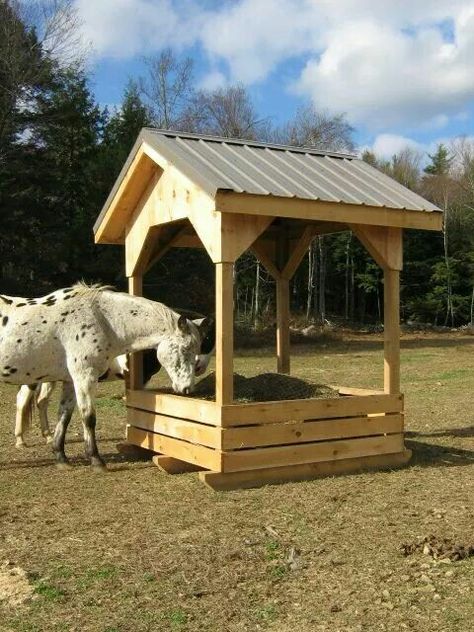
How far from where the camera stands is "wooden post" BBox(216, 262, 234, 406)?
5793mm

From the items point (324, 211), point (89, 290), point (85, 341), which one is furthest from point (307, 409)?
point (89, 290)

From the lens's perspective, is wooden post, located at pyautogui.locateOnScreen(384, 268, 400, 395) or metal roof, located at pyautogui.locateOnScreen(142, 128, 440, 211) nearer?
metal roof, located at pyautogui.locateOnScreen(142, 128, 440, 211)

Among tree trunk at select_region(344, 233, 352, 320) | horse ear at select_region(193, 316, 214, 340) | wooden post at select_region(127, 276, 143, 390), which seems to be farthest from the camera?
tree trunk at select_region(344, 233, 352, 320)

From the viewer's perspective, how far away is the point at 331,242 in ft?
105

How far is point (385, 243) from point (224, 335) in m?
2.02

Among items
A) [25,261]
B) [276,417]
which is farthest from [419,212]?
[25,261]

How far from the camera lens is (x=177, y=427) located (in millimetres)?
6438

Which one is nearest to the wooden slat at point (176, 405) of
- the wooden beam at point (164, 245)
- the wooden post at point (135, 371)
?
→ the wooden post at point (135, 371)

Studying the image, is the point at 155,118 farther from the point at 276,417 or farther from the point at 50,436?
the point at 276,417

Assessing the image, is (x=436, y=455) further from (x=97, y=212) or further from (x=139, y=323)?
(x=97, y=212)

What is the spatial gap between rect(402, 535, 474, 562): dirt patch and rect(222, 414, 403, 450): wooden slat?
6.00 feet

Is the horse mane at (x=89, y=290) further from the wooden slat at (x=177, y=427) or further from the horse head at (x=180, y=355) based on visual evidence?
the wooden slat at (x=177, y=427)

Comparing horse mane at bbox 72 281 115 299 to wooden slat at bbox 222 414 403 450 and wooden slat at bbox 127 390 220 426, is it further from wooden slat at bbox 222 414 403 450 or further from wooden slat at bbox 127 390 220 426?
wooden slat at bbox 222 414 403 450

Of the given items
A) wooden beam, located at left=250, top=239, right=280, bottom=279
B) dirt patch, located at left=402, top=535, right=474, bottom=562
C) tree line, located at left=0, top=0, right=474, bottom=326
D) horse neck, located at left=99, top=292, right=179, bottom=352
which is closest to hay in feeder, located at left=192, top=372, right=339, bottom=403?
horse neck, located at left=99, top=292, right=179, bottom=352
